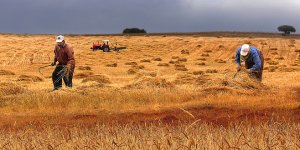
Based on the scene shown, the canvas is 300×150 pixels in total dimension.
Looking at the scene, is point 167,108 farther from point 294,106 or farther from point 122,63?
point 122,63

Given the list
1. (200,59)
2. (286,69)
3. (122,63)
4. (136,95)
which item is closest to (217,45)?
(200,59)

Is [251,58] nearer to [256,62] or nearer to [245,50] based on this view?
[256,62]

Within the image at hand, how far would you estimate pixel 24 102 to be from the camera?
16.5 m

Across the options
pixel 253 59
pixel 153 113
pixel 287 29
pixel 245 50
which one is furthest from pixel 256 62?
pixel 287 29

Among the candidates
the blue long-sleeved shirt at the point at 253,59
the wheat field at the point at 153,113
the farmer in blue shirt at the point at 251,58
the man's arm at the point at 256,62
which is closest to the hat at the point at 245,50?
the farmer in blue shirt at the point at 251,58

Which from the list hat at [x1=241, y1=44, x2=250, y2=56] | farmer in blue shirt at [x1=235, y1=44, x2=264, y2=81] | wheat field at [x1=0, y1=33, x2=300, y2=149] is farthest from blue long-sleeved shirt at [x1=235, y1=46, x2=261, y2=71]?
wheat field at [x1=0, y1=33, x2=300, y2=149]

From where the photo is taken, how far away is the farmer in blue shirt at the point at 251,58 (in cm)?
1638

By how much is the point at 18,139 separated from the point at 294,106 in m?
9.42

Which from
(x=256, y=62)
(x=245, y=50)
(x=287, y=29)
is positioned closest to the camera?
Result: (x=245, y=50)

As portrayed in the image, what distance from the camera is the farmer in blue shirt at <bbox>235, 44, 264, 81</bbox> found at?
16.4 m

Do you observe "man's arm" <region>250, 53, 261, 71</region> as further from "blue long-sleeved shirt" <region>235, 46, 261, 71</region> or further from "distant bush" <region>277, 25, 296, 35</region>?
"distant bush" <region>277, 25, 296, 35</region>

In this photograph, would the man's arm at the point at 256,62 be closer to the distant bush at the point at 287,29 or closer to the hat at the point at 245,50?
the hat at the point at 245,50

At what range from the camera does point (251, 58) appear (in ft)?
55.3

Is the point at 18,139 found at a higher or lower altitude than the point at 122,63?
higher
